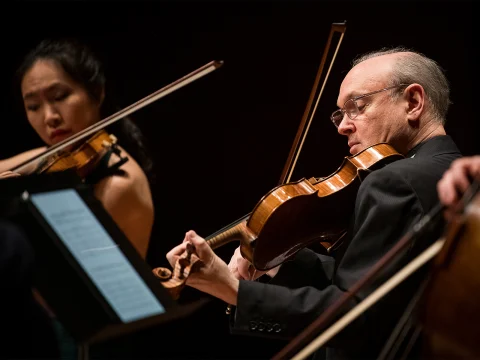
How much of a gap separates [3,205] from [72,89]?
148 centimetres

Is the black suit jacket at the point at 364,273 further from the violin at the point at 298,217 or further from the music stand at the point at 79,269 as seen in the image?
the music stand at the point at 79,269

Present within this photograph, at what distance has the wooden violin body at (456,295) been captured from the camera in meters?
1.10

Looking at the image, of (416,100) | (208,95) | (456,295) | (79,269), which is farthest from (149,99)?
(208,95)

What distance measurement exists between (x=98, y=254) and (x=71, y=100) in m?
1.46

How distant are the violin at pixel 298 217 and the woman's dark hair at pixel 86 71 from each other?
0.98 metres

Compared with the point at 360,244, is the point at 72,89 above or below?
above

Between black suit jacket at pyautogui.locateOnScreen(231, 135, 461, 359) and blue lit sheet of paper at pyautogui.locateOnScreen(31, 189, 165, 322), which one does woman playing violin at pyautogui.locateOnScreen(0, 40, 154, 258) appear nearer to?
black suit jacket at pyautogui.locateOnScreen(231, 135, 461, 359)

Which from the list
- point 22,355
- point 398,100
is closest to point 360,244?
point 398,100

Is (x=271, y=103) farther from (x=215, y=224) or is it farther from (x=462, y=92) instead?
(x=462, y=92)

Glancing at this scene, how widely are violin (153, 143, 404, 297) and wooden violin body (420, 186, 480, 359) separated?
71cm

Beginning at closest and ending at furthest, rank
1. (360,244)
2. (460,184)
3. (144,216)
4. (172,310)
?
(460,184)
(172,310)
(360,244)
(144,216)

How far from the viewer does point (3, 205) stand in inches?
52.5

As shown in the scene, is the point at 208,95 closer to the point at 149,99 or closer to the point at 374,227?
the point at 149,99

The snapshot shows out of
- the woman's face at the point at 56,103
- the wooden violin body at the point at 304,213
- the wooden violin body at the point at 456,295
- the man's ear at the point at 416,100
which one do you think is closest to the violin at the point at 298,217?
the wooden violin body at the point at 304,213
